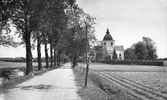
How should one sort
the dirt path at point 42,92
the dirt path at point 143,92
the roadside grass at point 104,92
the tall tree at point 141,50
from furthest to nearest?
the tall tree at point 141,50 < the dirt path at point 143,92 < the dirt path at point 42,92 < the roadside grass at point 104,92

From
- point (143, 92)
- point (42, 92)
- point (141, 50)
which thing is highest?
point (141, 50)

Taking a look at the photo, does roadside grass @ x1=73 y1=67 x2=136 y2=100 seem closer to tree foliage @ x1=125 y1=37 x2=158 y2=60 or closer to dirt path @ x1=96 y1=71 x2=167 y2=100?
dirt path @ x1=96 y1=71 x2=167 y2=100

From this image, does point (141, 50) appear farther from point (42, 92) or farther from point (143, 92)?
point (42, 92)

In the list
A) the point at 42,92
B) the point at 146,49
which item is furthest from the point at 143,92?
the point at 146,49

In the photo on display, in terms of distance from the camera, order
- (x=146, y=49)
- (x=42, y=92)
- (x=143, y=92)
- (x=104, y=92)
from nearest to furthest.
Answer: (x=42, y=92)
(x=143, y=92)
(x=104, y=92)
(x=146, y=49)

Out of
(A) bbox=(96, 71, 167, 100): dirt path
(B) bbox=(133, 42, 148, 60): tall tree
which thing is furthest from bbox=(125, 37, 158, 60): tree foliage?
(A) bbox=(96, 71, 167, 100): dirt path

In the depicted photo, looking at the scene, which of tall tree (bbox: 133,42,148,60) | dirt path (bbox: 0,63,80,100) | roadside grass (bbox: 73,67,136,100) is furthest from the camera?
tall tree (bbox: 133,42,148,60)

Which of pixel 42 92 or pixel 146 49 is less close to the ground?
pixel 146 49

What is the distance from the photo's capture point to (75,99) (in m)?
8.23

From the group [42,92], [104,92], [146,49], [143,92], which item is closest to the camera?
[42,92]

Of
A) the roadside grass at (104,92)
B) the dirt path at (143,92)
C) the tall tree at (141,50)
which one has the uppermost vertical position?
the tall tree at (141,50)

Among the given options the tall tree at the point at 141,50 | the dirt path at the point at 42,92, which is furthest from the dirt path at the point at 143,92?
the tall tree at the point at 141,50

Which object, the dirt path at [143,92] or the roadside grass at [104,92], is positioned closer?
the roadside grass at [104,92]

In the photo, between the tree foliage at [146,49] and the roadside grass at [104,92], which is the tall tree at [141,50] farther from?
the roadside grass at [104,92]
